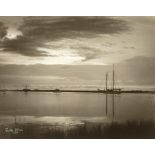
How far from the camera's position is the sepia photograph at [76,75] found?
1685 mm

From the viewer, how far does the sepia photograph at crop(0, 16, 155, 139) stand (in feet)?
5.53

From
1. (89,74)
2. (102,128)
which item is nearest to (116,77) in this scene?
(89,74)

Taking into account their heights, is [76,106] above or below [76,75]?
below

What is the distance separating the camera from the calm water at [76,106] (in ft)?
5.48

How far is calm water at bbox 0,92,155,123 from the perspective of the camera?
167cm

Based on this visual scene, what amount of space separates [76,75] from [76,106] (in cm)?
18

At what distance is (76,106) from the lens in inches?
→ 66.3
